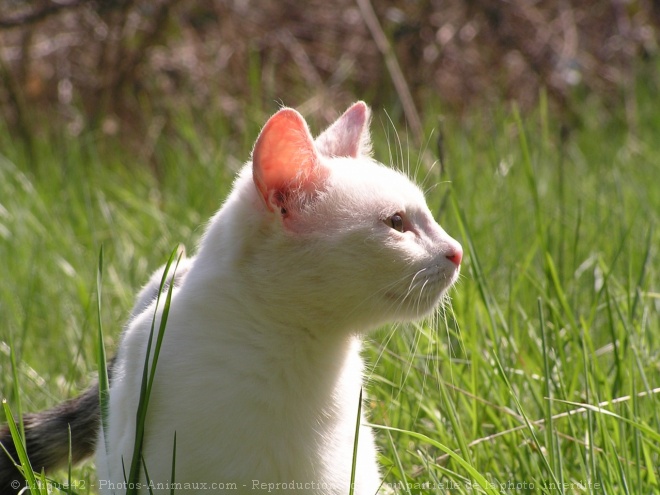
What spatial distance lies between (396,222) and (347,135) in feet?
1.17

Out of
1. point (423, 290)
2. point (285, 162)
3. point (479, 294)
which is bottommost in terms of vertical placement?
point (479, 294)

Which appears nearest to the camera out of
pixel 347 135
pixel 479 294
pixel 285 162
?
pixel 285 162

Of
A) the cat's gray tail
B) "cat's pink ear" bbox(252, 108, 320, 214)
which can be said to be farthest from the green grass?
"cat's pink ear" bbox(252, 108, 320, 214)

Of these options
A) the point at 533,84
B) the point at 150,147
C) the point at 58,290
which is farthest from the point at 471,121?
the point at 58,290

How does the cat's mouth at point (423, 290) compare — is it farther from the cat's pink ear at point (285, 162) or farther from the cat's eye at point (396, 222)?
the cat's pink ear at point (285, 162)

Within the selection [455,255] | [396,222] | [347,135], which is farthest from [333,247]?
[347,135]

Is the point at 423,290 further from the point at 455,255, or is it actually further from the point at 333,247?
the point at 333,247

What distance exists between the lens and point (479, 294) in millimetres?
2576

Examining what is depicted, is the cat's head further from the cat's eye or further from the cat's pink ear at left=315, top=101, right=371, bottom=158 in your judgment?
the cat's pink ear at left=315, top=101, right=371, bottom=158

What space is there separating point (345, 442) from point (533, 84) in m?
4.86

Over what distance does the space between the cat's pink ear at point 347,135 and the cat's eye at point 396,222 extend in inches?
12.3

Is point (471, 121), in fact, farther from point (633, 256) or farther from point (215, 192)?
point (633, 256)

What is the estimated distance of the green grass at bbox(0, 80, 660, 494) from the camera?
6.75ft

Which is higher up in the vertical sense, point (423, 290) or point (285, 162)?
point (285, 162)
